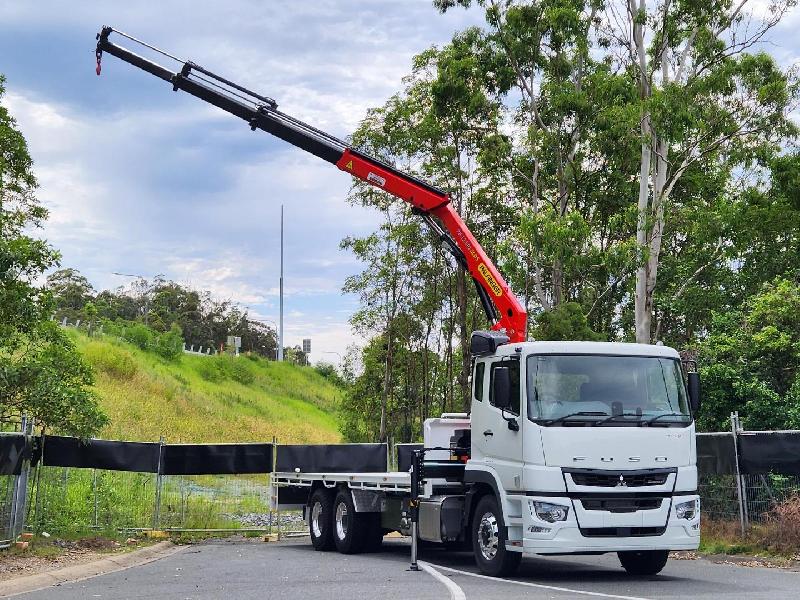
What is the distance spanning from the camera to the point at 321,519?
720 inches

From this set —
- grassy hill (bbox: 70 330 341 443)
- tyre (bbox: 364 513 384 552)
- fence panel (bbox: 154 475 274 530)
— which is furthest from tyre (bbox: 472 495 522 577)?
grassy hill (bbox: 70 330 341 443)

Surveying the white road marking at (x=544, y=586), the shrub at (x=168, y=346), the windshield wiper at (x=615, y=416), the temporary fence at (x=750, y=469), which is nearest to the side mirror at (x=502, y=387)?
the windshield wiper at (x=615, y=416)

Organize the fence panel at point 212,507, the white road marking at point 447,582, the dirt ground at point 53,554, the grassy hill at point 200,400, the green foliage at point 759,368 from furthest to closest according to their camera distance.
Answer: the grassy hill at point 200,400 → the fence panel at point 212,507 → the green foliage at point 759,368 → the dirt ground at point 53,554 → the white road marking at point 447,582

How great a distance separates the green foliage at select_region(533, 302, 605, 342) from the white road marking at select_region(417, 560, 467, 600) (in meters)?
13.4

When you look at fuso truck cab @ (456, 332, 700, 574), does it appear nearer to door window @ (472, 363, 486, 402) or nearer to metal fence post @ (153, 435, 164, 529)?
door window @ (472, 363, 486, 402)

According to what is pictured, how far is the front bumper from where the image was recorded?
39.7 ft

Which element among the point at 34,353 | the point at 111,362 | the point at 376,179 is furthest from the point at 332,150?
the point at 111,362

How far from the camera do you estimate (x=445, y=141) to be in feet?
125

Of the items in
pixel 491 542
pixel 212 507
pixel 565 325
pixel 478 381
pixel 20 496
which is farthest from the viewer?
pixel 565 325

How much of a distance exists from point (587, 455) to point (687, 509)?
1613 millimetres

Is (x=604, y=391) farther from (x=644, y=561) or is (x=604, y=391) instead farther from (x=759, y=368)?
(x=759, y=368)

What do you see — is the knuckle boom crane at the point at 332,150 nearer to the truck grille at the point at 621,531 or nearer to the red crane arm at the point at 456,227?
the red crane arm at the point at 456,227

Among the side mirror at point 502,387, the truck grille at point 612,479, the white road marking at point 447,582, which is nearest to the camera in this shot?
the white road marking at point 447,582

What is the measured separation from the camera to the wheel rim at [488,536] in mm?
13023
